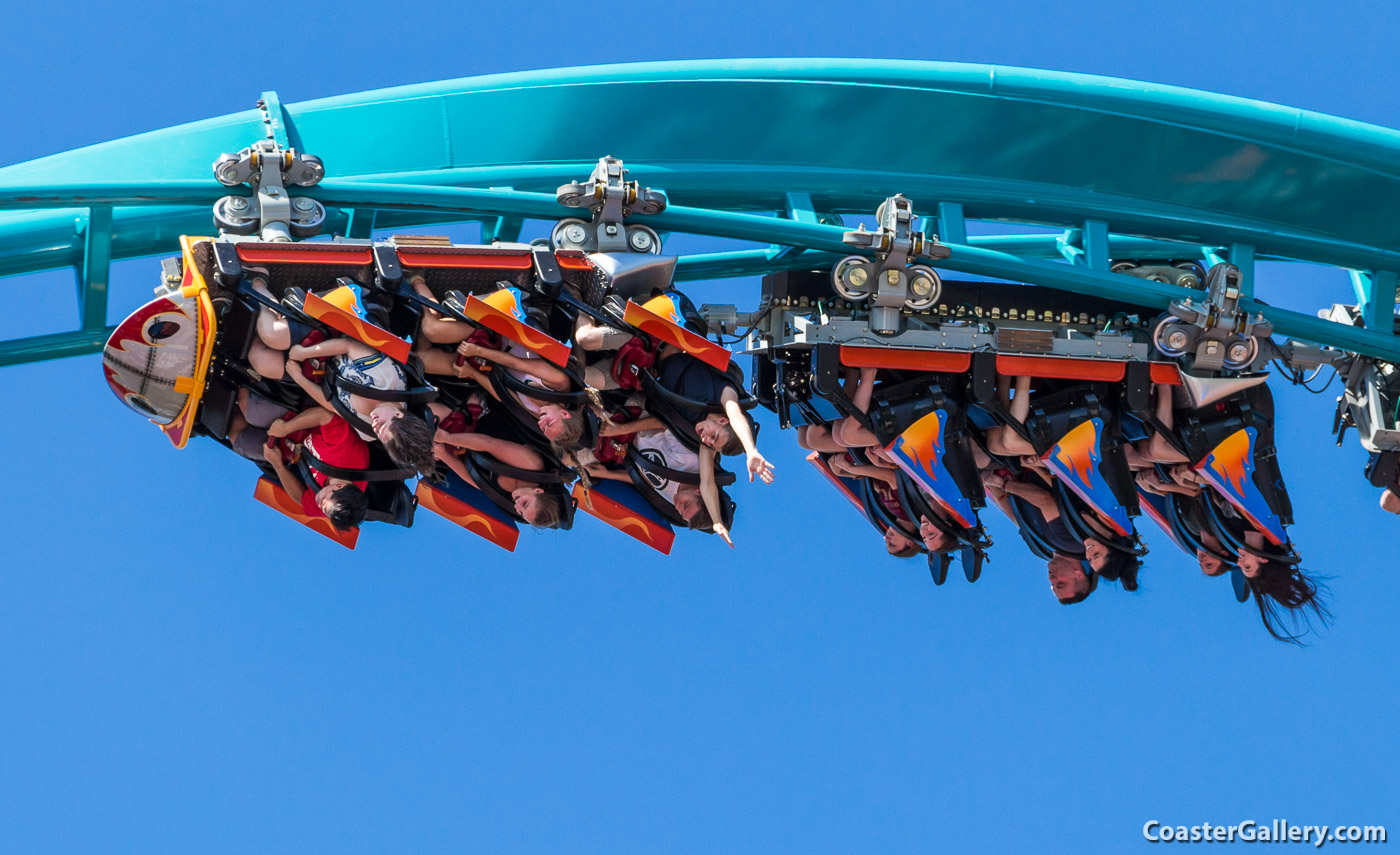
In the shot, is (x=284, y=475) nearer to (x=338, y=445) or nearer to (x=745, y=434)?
(x=338, y=445)

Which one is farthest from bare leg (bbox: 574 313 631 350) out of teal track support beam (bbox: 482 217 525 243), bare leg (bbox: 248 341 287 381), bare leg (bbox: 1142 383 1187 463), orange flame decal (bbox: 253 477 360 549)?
bare leg (bbox: 1142 383 1187 463)

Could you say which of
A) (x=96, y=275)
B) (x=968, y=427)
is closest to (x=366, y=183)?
(x=96, y=275)

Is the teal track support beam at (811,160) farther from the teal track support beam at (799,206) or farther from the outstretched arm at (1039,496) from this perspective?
the outstretched arm at (1039,496)

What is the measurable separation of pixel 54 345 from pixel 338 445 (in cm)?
165

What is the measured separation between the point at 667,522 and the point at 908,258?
210cm

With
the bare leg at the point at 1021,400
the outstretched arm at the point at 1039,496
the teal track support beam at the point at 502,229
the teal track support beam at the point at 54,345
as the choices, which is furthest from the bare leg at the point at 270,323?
the outstretched arm at the point at 1039,496

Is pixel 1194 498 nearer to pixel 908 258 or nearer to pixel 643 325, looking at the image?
pixel 908 258

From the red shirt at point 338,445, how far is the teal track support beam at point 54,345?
128 centimetres

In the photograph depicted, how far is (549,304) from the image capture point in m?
13.3

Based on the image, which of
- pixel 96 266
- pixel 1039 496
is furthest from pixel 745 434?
pixel 96 266

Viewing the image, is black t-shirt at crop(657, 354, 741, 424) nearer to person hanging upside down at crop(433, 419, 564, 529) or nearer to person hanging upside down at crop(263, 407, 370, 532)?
person hanging upside down at crop(433, 419, 564, 529)

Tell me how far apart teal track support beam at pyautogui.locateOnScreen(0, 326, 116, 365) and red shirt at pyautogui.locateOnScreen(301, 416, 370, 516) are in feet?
4.21

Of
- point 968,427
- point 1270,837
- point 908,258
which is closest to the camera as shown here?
point 908,258

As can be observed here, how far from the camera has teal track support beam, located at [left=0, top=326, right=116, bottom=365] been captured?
42.8 ft
